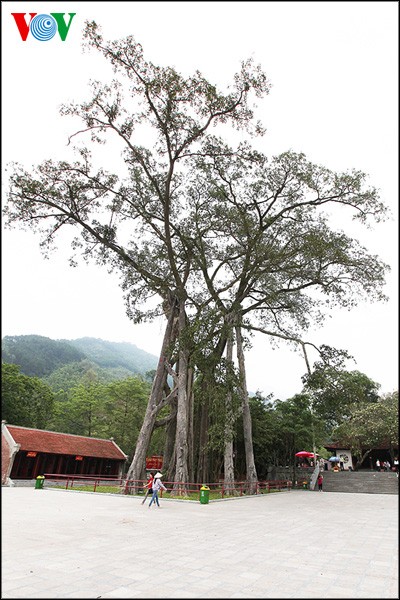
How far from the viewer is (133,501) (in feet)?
42.0

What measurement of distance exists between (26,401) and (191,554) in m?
25.3

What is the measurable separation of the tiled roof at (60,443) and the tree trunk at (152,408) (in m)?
6.26

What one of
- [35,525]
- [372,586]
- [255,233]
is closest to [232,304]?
[255,233]

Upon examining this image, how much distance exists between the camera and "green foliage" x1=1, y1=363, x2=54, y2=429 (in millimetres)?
25263

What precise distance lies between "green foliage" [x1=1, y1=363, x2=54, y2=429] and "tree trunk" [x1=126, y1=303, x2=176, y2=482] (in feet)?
36.9

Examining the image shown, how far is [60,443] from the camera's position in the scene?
2142 cm

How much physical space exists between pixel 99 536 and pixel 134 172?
46.8ft

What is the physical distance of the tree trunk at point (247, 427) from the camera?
18375 millimetres

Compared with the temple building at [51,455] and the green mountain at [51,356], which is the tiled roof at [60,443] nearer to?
the temple building at [51,455]

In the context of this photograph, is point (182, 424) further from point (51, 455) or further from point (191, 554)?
point (191, 554)

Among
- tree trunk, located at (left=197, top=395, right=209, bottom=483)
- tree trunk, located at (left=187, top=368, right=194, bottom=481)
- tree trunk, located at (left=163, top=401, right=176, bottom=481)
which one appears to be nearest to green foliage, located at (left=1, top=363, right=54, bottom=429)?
tree trunk, located at (left=163, top=401, right=176, bottom=481)

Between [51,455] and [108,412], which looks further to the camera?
[108,412]

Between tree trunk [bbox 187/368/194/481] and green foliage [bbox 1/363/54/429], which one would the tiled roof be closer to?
green foliage [bbox 1/363/54/429]

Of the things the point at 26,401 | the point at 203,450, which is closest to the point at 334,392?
the point at 203,450
